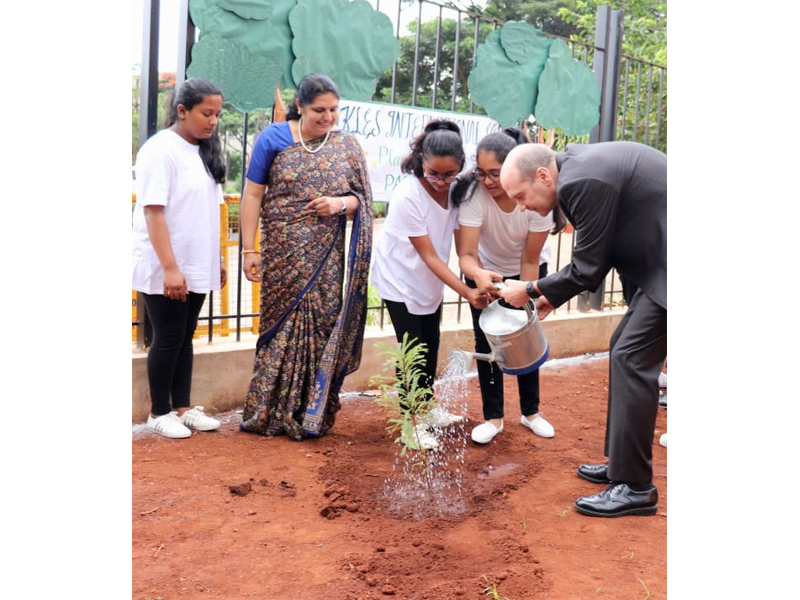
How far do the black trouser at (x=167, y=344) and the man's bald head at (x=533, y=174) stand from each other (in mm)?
1750

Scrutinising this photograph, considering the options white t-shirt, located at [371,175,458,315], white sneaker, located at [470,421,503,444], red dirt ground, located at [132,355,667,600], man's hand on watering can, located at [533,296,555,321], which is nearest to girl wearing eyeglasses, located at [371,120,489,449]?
white t-shirt, located at [371,175,458,315]

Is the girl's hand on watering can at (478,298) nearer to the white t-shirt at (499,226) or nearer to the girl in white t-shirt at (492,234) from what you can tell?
A: the girl in white t-shirt at (492,234)

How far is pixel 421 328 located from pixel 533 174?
1.18m

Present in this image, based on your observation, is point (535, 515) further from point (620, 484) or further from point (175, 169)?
point (175, 169)

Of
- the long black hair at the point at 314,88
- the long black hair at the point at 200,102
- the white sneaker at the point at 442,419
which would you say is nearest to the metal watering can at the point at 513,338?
the white sneaker at the point at 442,419

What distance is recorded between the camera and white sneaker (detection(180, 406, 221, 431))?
13.2 ft

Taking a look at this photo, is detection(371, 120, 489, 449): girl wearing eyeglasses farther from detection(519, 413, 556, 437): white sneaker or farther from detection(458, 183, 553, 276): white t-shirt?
detection(519, 413, 556, 437): white sneaker

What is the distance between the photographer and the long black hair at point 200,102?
3.65 metres

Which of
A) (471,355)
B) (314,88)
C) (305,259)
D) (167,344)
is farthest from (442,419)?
(314,88)

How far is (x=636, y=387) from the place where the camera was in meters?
3.02

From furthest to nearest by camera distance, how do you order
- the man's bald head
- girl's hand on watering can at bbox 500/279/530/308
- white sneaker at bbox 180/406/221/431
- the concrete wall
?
the concrete wall, white sneaker at bbox 180/406/221/431, girl's hand on watering can at bbox 500/279/530/308, the man's bald head

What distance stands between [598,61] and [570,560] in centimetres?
484

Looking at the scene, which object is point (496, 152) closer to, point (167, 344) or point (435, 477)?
point (435, 477)

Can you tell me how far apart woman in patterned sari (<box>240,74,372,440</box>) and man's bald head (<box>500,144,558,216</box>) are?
1.06 meters
